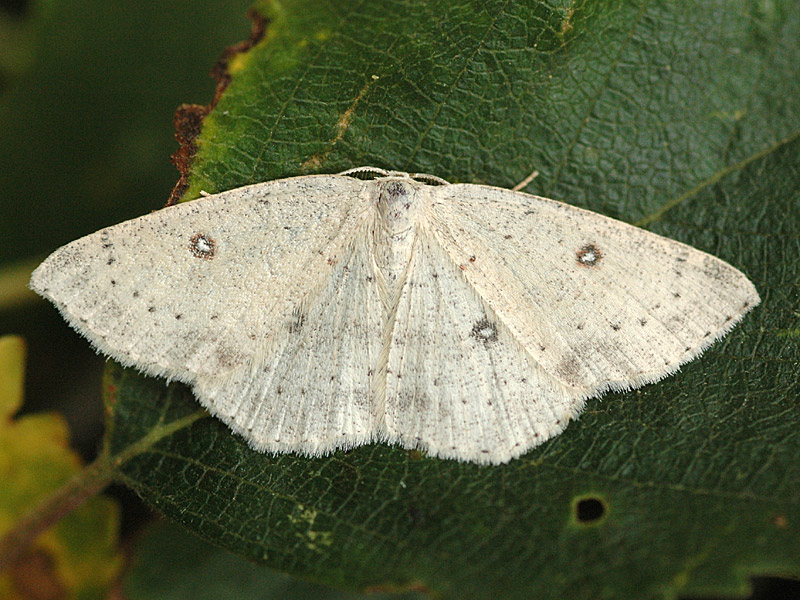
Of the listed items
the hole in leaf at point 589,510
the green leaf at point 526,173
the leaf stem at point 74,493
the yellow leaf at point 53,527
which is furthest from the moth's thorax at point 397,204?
the yellow leaf at point 53,527

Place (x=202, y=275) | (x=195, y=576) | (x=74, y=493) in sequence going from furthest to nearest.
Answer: (x=195, y=576) < (x=74, y=493) < (x=202, y=275)

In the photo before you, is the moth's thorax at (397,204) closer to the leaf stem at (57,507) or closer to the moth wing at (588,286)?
the moth wing at (588,286)

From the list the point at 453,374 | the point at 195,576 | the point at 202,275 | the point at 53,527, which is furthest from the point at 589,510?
the point at 53,527

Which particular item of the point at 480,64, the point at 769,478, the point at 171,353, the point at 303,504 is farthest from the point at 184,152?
the point at 769,478

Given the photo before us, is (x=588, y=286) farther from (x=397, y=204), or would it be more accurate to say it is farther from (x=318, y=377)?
(x=318, y=377)

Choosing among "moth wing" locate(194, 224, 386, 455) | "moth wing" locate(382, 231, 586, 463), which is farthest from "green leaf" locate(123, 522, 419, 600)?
"moth wing" locate(382, 231, 586, 463)

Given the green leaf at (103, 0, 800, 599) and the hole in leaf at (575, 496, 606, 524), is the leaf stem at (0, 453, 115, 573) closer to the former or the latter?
the green leaf at (103, 0, 800, 599)
